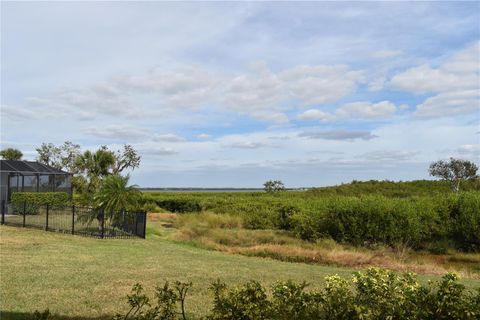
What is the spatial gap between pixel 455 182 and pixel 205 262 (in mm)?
40532

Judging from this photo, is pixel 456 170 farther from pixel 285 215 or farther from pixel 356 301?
pixel 356 301

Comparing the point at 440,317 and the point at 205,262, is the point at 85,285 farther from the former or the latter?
the point at 440,317

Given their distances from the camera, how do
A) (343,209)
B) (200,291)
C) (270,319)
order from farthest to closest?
(343,209) → (200,291) → (270,319)

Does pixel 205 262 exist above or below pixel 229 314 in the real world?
below

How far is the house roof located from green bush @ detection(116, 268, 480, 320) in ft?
95.2

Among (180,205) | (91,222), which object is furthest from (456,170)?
(91,222)

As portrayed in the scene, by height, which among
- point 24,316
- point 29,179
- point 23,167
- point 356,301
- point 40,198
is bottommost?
point 24,316

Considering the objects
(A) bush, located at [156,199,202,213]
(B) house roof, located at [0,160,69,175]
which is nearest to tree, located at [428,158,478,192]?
(A) bush, located at [156,199,202,213]

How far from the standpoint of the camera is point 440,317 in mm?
3602

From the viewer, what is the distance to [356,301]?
3877 millimetres

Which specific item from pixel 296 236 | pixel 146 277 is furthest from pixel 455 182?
pixel 146 277

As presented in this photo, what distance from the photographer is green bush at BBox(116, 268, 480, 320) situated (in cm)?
363

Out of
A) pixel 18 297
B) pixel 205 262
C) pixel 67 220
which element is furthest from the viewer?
pixel 67 220

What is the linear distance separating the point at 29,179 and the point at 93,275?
24.6 m
